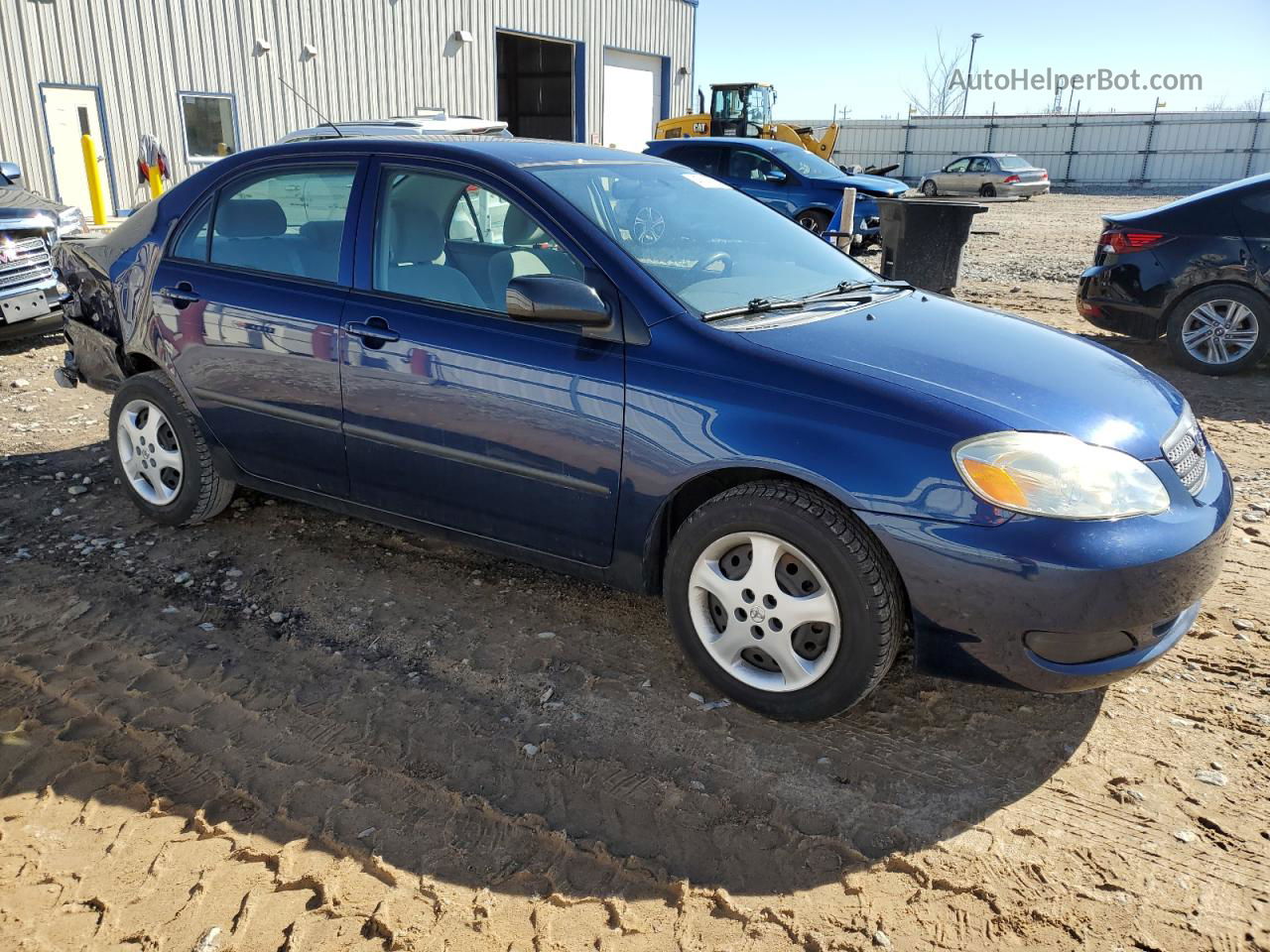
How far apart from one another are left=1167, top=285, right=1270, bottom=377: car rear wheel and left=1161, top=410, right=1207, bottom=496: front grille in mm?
4955

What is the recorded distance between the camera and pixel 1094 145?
3762 cm

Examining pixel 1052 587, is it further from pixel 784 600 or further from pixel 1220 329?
pixel 1220 329

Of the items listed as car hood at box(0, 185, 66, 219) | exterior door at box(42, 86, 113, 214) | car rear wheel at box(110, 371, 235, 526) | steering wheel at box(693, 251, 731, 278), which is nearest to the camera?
steering wheel at box(693, 251, 731, 278)

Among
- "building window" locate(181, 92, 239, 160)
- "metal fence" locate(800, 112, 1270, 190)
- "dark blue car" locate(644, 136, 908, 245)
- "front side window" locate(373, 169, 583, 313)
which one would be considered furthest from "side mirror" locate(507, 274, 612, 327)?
"metal fence" locate(800, 112, 1270, 190)

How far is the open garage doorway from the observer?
2771 cm

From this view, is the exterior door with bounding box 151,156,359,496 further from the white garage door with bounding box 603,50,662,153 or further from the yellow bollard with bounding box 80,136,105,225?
the white garage door with bounding box 603,50,662,153

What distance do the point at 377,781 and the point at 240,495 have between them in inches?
101

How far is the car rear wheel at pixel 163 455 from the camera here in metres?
4.30

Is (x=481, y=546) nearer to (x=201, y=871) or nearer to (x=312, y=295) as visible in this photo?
(x=312, y=295)

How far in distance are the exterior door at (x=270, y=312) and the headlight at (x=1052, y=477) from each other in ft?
7.72

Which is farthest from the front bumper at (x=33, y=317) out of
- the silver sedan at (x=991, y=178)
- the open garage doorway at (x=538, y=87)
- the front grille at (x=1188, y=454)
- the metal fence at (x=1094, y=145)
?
the metal fence at (x=1094, y=145)

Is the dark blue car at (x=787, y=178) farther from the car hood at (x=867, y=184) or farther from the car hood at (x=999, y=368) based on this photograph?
the car hood at (x=999, y=368)

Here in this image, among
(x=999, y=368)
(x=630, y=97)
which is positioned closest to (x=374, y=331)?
(x=999, y=368)

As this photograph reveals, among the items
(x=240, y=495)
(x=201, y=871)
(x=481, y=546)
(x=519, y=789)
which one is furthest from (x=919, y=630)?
(x=240, y=495)
